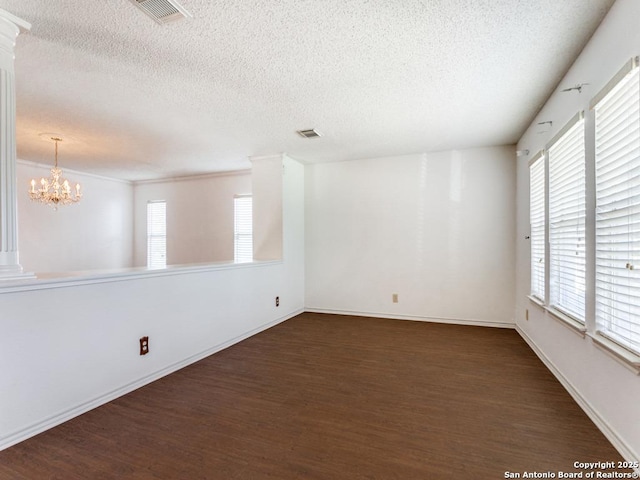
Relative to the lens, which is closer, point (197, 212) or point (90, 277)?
point (90, 277)

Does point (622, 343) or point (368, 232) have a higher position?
point (368, 232)

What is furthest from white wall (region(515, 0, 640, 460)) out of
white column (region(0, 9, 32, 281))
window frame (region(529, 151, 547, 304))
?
white column (region(0, 9, 32, 281))

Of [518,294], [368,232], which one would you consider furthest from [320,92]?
[518,294]

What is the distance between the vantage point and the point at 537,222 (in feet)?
10.5

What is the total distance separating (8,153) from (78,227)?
466cm

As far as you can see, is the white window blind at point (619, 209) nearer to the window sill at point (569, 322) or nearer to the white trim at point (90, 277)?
the window sill at point (569, 322)

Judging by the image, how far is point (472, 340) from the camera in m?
3.64

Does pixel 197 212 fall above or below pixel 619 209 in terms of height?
above

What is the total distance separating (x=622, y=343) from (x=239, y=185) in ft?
18.2

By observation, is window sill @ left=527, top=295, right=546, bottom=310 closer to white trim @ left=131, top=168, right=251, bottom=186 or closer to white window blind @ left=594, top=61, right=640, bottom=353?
white window blind @ left=594, top=61, right=640, bottom=353

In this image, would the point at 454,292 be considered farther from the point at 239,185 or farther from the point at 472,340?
the point at 239,185

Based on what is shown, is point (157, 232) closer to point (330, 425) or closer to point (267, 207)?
point (267, 207)

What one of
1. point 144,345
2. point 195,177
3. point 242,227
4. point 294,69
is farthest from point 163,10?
point 195,177

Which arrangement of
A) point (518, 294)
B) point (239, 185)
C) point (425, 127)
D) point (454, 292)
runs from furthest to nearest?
point (239, 185) → point (454, 292) → point (518, 294) → point (425, 127)
